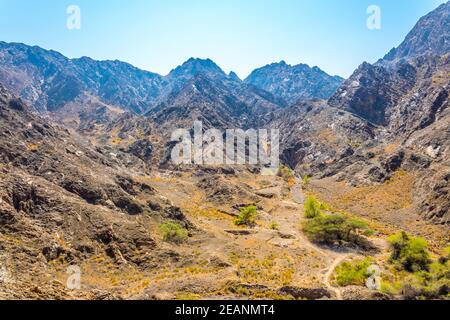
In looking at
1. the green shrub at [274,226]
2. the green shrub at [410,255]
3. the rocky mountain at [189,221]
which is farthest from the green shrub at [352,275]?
the green shrub at [274,226]

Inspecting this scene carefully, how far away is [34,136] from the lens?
7856cm

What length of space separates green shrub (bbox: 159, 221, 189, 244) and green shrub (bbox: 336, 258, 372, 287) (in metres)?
24.0

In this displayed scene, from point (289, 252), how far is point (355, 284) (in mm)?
15102

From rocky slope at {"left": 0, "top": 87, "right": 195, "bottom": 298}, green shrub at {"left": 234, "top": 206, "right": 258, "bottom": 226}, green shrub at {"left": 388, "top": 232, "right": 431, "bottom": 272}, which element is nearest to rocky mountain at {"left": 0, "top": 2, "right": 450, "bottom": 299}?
rocky slope at {"left": 0, "top": 87, "right": 195, "bottom": 298}

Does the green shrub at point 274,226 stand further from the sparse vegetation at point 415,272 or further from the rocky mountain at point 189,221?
the sparse vegetation at point 415,272

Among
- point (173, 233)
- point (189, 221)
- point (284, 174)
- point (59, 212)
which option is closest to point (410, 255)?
point (173, 233)

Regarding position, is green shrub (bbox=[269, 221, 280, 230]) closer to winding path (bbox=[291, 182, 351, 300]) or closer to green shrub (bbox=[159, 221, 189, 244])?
winding path (bbox=[291, 182, 351, 300])

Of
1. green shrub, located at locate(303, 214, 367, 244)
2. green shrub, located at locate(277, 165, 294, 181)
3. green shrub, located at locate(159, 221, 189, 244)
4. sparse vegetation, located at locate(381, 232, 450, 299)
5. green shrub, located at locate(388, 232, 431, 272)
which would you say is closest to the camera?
sparse vegetation, located at locate(381, 232, 450, 299)

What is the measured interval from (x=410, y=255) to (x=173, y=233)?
3715 cm

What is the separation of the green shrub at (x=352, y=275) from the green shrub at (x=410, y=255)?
339 inches

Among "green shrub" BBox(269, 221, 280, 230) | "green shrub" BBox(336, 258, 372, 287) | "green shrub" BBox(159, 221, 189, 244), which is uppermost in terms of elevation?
"green shrub" BBox(269, 221, 280, 230)

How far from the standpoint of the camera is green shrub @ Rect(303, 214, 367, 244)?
69.9 m

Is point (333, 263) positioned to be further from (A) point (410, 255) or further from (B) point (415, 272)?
(A) point (410, 255)

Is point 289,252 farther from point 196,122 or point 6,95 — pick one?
point 196,122
